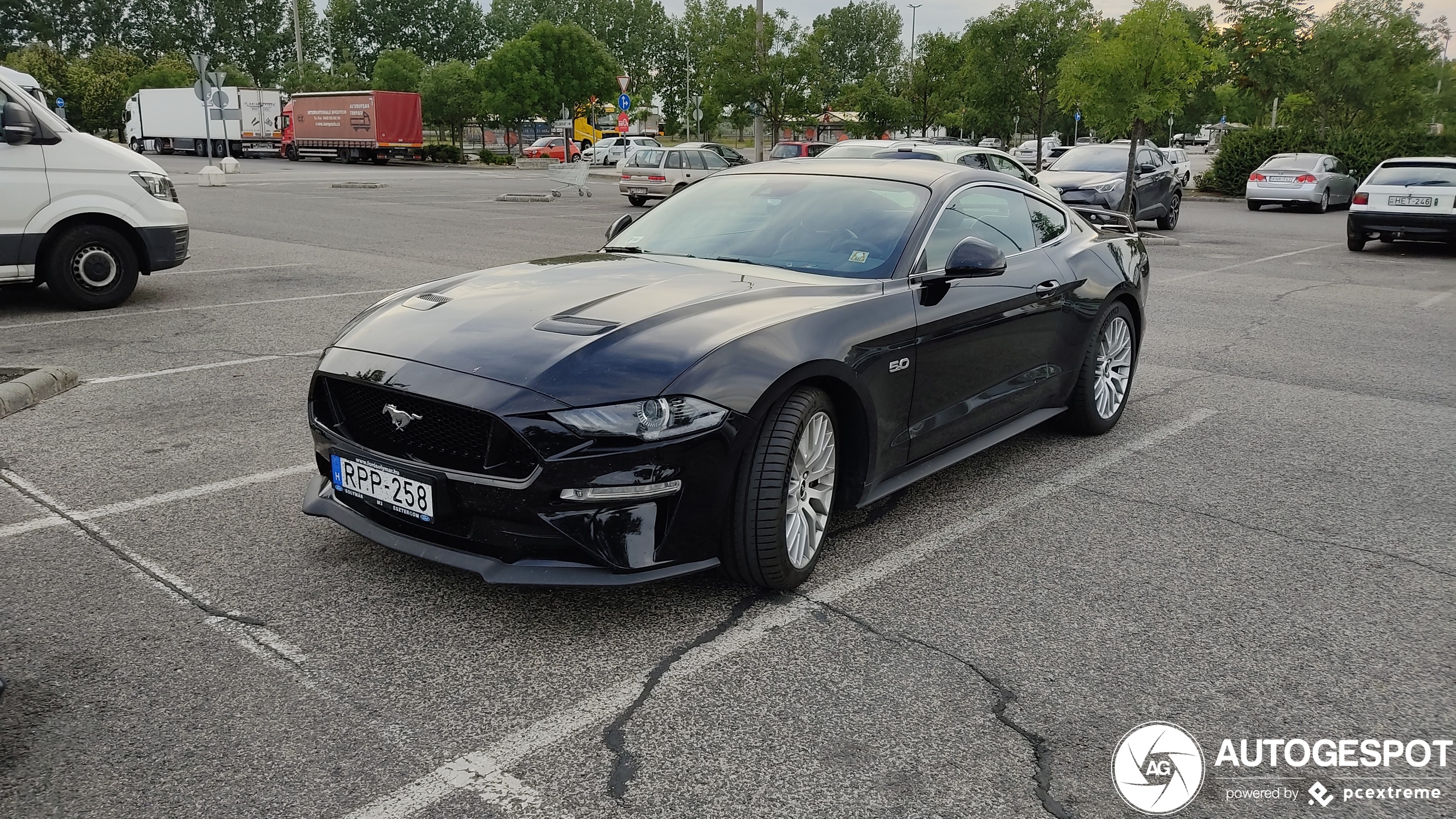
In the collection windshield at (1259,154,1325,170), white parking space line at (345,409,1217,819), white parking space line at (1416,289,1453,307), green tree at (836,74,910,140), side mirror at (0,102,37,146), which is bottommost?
white parking space line at (345,409,1217,819)

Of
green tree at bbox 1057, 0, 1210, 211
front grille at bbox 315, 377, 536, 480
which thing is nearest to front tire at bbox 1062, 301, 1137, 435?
front grille at bbox 315, 377, 536, 480

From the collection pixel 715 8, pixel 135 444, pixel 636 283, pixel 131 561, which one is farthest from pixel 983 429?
pixel 715 8

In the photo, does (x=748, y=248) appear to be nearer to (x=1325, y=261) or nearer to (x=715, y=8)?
(x=1325, y=261)

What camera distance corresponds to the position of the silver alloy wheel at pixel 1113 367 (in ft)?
19.8

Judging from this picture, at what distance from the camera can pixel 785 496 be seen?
3670 millimetres

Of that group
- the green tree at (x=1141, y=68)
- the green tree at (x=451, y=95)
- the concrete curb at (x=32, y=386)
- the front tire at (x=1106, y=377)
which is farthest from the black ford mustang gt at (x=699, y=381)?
the green tree at (x=451, y=95)

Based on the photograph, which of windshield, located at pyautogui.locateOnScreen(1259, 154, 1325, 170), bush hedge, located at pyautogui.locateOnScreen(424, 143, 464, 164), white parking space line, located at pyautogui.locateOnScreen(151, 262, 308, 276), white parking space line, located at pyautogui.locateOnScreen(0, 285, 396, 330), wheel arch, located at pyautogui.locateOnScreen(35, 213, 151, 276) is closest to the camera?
white parking space line, located at pyautogui.locateOnScreen(0, 285, 396, 330)

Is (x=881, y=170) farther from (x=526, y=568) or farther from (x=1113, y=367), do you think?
(x=526, y=568)

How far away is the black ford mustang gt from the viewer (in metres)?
3.39

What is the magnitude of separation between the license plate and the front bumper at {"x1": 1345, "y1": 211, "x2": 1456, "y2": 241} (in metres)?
17.7

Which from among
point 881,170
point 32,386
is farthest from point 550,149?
point 881,170

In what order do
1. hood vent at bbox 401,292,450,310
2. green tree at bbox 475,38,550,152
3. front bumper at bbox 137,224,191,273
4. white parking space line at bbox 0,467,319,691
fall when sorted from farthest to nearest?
green tree at bbox 475,38,550,152 < front bumper at bbox 137,224,191,273 < hood vent at bbox 401,292,450,310 < white parking space line at bbox 0,467,319,691

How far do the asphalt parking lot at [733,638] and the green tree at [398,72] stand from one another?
6999cm

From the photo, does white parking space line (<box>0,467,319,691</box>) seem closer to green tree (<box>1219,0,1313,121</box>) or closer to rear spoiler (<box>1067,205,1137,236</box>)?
rear spoiler (<box>1067,205,1137,236</box>)
